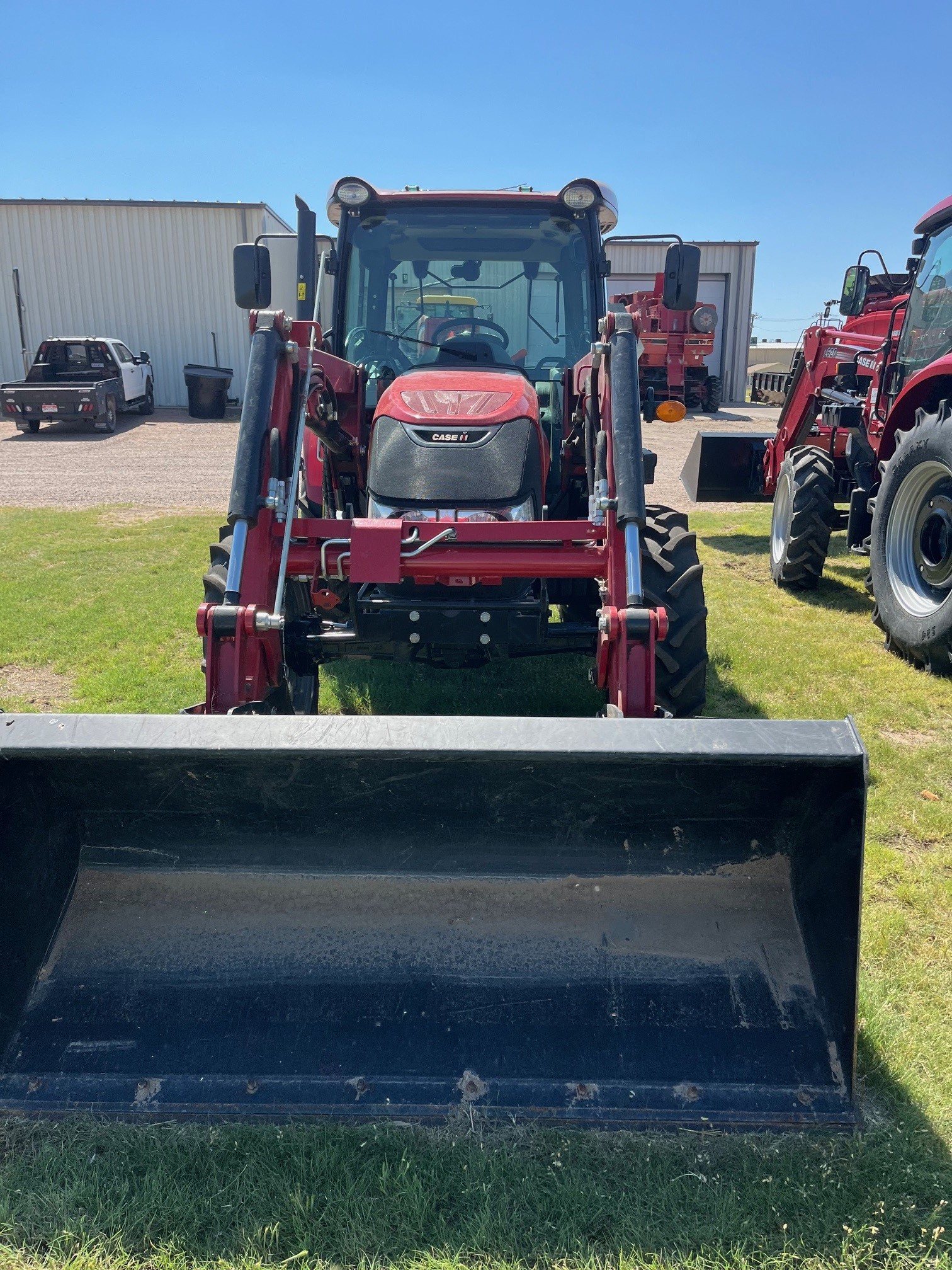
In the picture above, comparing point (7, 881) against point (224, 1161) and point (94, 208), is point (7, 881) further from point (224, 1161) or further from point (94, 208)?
point (94, 208)

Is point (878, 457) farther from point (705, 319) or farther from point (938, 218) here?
point (705, 319)

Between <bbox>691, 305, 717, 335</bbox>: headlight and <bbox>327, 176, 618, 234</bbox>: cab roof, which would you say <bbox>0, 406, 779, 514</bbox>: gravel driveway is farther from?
<bbox>327, 176, 618, 234</bbox>: cab roof

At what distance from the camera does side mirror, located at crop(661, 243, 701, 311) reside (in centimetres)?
420

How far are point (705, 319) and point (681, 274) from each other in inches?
651

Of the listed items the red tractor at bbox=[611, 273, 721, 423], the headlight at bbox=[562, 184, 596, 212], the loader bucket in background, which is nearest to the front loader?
the headlight at bbox=[562, 184, 596, 212]

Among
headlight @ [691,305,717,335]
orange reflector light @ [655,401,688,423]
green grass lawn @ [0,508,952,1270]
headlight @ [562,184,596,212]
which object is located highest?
headlight @ [691,305,717,335]

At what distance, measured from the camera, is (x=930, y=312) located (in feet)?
21.4

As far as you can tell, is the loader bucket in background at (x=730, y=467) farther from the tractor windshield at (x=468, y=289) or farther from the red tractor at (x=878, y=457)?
the tractor windshield at (x=468, y=289)

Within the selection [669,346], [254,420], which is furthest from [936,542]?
[669,346]

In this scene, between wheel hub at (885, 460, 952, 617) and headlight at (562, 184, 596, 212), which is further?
wheel hub at (885, 460, 952, 617)

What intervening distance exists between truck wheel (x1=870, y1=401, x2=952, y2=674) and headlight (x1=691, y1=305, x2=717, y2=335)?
14051 millimetres

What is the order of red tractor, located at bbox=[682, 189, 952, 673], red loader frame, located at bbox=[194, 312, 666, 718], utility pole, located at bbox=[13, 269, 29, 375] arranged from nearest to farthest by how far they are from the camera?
1. red loader frame, located at bbox=[194, 312, 666, 718]
2. red tractor, located at bbox=[682, 189, 952, 673]
3. utility pole, located at bbox=[13, 269, 29, 375]

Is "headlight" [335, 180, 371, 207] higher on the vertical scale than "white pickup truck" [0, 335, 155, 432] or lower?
higher

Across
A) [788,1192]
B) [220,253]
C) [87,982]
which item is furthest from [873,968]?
[220,253]
